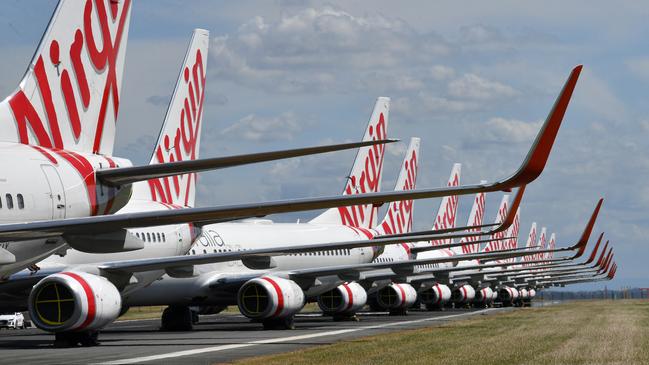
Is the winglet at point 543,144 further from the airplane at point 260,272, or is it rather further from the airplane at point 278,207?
the airplane at point 260,272

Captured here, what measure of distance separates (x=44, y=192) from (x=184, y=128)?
47.9ft

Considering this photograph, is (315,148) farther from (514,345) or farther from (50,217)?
(514,345)

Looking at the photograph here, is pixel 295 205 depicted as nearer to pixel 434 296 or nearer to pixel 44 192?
pixel 44 192

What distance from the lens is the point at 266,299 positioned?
94.0 feet

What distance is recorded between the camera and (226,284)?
30.8m

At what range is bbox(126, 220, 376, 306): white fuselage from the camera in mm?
29531

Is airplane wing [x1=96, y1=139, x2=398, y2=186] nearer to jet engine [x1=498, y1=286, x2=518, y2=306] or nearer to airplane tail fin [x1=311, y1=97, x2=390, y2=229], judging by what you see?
airplane tail fin [x1=311, y1=97, x2=390, y2=229]

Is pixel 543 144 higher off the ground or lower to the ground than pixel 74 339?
higher

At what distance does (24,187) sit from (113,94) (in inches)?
146

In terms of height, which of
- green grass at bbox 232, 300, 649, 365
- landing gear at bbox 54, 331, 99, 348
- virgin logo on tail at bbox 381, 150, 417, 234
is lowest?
green grass at bbox 232, 300, 649, 365

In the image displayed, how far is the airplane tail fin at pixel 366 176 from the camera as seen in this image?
4328cm

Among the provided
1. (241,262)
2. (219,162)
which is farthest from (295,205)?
(241,262)

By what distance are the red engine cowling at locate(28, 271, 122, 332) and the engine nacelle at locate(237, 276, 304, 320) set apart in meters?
10.00

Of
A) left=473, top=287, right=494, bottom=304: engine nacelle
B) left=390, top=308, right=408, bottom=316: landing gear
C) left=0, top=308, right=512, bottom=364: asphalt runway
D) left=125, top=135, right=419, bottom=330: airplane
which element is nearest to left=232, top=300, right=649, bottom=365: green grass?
left=0, top=308, right=512, bottom=364: asphalt runway
